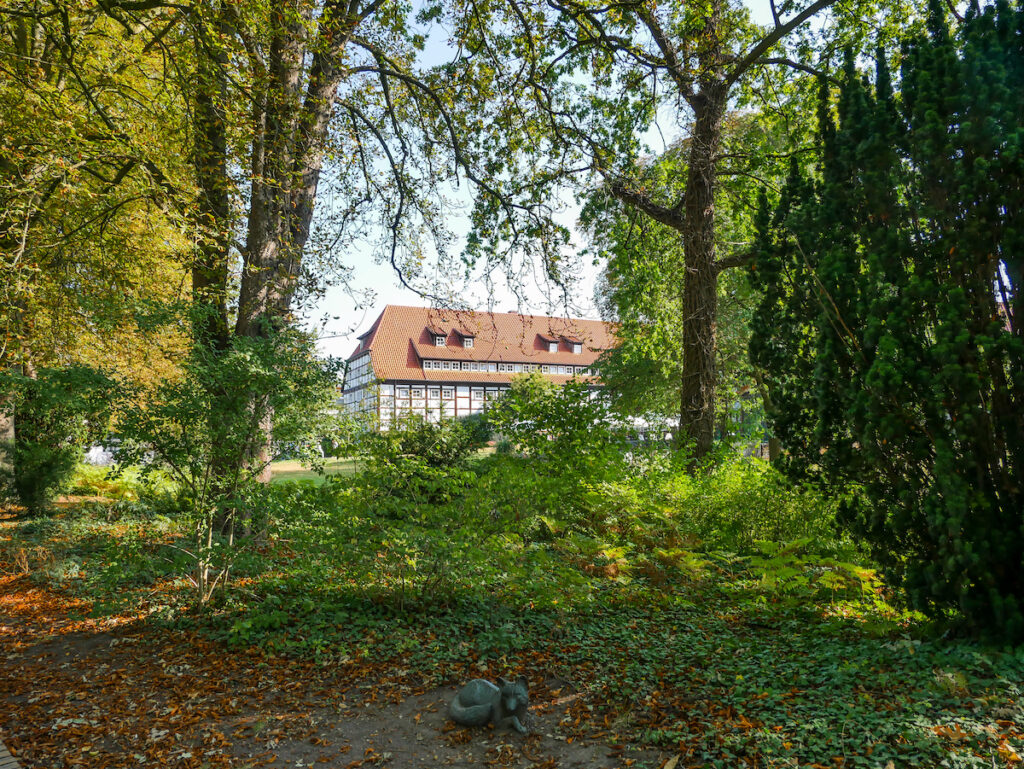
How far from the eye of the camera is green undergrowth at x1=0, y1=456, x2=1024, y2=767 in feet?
9.90

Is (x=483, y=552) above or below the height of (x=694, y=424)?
below

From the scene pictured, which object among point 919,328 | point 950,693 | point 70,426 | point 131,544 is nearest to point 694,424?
point 919,328

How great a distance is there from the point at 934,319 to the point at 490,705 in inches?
137

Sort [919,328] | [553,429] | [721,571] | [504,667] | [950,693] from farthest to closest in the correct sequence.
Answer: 1. [553,429]
2. [721,571]
3. [504,667]
4. [919,328]
5. [950,693]

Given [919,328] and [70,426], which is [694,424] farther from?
[70,426]

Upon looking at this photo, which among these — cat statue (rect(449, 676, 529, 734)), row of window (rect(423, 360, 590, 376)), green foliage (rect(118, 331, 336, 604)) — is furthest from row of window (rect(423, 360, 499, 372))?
cat statue (rect(449, 676, 529, 734))

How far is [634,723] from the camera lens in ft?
11.2

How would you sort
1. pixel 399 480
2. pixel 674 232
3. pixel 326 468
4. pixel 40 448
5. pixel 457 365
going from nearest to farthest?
pixel 399 480 → pixel 40 448 → pixel 326 468 → pixel 674 232 → pixel 457 365

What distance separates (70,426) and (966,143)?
510 inches

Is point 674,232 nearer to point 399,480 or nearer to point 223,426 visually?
point 399,480

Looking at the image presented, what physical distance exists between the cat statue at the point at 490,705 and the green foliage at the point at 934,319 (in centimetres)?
245

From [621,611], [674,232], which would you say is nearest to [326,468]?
[621,611]

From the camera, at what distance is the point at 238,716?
12.1 ft

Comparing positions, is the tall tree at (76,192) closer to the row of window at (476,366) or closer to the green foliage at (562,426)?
the green foliage at (562,426)
